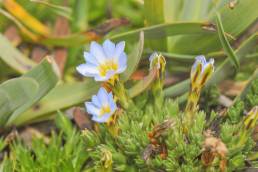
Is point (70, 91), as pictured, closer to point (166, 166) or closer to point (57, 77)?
point (57, 77)

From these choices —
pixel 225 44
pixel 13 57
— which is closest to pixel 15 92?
pixel 13 57

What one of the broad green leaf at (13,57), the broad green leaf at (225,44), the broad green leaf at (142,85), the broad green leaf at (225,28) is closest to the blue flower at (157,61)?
the broad green leaf at (142,85)

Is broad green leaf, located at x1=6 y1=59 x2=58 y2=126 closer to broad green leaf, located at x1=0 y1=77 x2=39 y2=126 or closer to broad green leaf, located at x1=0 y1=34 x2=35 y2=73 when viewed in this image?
broad green leaf, located at x1=0 y1=77 x2=39 y2=126

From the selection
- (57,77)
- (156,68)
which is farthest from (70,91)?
(156,68)

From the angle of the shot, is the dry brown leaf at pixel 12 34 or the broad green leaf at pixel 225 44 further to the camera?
the dry brown leaf at pixel 12 34

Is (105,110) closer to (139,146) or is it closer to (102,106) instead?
(102,106)

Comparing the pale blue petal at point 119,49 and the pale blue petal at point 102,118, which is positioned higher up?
the pale blue petal at point 119,49

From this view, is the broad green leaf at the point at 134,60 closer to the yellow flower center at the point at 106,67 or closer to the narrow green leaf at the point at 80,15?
the yellow flower center at the point at 106,67
